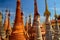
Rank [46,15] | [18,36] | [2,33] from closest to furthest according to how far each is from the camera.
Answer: [18,36], [46,15], [2,33]

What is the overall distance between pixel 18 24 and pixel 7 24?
24.3ft

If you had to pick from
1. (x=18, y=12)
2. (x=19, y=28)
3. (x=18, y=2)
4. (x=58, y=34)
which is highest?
(x=18, y=2)

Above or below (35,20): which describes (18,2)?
above

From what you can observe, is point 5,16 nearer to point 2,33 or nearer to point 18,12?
point 2,33

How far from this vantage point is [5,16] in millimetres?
21125

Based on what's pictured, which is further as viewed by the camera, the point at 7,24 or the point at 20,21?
the point at 7,24

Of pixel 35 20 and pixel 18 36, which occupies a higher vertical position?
pixel 35 20

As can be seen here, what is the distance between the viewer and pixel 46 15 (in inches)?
599

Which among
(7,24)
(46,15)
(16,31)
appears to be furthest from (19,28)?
(7,24)

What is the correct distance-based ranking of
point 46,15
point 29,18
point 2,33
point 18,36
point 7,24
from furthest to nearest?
point 29,18
point 7,24
point 2,33
point 46,15
point 18,36

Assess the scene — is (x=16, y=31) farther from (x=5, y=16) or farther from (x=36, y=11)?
(x=5, y=16)

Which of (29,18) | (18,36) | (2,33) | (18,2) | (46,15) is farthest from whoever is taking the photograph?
(29,18)

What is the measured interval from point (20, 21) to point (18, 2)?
1736 millimetres

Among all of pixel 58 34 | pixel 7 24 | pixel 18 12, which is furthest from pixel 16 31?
pixel 7 24
